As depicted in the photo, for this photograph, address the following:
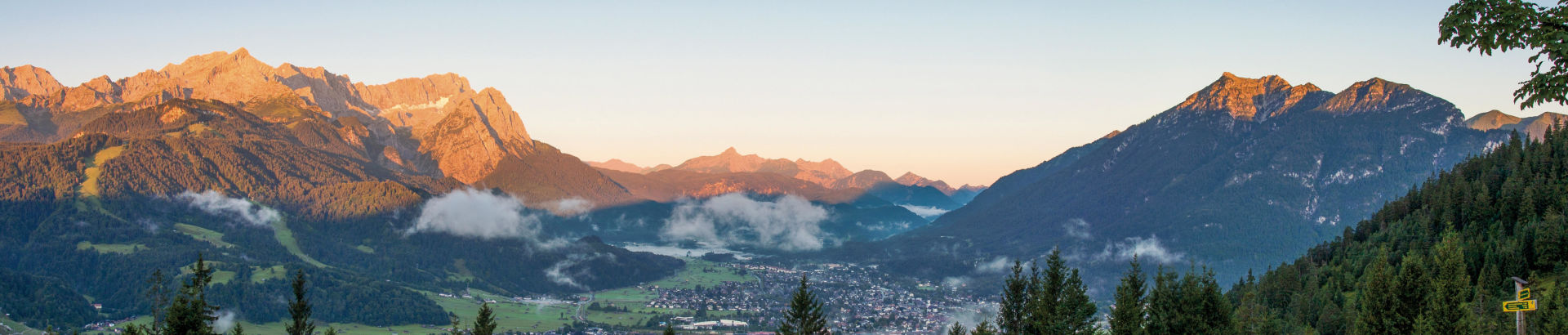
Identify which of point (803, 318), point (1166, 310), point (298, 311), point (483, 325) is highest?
point (1166, 310)

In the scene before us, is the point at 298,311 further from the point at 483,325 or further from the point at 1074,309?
the point at 1074,309

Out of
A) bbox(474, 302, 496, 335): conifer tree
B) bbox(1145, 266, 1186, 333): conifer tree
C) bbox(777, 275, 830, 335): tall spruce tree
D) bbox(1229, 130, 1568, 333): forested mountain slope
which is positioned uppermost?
bbox(1229, 130, 1568, 333): forested mountain slope

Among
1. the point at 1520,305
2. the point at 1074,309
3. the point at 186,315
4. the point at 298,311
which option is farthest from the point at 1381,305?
the point at 298,311

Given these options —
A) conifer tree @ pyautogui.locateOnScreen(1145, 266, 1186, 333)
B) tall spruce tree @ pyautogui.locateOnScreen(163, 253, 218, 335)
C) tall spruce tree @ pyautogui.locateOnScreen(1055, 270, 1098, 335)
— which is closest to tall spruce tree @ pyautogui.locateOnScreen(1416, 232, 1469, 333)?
conifer tree @ pyautogui.locateOnScreen(1145, 266, 1186, 333)

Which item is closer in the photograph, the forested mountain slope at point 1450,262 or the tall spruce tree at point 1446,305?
the tall spruce tree at point 1446,305

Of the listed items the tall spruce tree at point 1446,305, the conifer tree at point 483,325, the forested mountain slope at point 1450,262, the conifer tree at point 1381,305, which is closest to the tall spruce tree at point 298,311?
the conifer tree at point 483,325

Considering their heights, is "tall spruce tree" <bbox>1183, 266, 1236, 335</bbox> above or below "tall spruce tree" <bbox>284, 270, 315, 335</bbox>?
above

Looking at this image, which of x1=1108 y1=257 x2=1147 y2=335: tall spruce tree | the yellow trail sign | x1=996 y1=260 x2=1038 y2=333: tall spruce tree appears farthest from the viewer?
x1=996 y1=260 x2=1038 y2=333: tall spruce tree

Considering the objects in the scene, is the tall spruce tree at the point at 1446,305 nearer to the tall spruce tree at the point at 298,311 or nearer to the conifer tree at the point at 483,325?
the conifer tree at the point at 483,325

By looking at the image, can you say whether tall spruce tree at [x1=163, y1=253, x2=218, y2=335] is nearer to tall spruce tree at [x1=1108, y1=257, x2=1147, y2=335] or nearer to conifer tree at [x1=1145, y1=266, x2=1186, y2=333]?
tall spruce tree at [x1=1108, y1=257, x2=1147, y2=335]

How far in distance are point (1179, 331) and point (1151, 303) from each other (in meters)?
1.66

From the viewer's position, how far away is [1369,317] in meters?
34.8

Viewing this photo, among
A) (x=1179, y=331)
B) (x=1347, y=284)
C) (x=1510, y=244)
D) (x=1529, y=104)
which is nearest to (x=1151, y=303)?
(x=1179, y=331)

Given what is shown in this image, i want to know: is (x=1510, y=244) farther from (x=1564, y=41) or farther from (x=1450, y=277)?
(x=1564, y=41)
